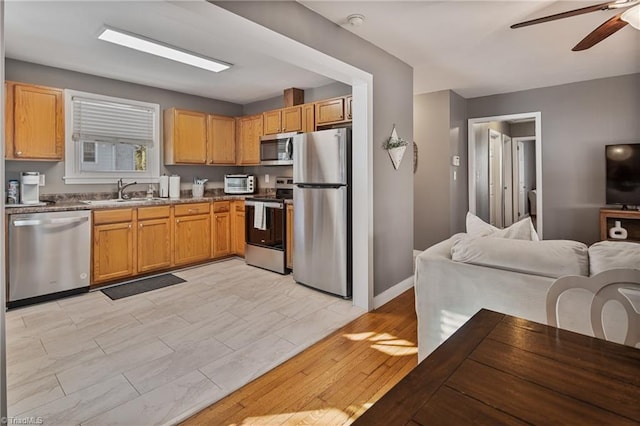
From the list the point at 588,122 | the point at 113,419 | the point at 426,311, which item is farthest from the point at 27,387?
the point at 588,122

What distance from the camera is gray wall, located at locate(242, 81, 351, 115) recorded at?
4.33 metres

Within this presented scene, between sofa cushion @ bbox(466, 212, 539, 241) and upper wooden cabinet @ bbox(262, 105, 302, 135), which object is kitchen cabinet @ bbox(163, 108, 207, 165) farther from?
sofa cushion @ bbox(466, 212, 539, 241)

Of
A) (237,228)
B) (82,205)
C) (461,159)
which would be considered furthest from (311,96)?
(82,205)

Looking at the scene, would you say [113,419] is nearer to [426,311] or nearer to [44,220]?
[426,311]

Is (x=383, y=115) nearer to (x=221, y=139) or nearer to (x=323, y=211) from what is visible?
(x=323, y=211)

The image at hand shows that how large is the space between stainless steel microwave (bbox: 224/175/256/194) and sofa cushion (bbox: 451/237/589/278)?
3.86 m

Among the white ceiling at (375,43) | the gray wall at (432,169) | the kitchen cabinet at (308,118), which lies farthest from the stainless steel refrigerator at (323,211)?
the gray wall at (432,169)

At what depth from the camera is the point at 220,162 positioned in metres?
5.31

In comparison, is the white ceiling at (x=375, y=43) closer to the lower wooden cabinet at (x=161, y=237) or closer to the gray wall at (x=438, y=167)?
the gray wall at (x=438, y=167)

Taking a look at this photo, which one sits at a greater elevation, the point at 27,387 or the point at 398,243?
the point at 398,243

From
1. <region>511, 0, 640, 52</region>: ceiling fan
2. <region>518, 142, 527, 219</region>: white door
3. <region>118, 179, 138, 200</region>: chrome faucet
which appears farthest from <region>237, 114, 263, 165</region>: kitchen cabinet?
<region>518, 142, 527, 219</region>: white door

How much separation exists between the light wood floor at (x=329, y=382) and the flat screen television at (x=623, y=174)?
338cm

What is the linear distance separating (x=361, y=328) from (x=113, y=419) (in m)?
1.73

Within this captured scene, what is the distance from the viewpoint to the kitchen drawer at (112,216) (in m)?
3.65
